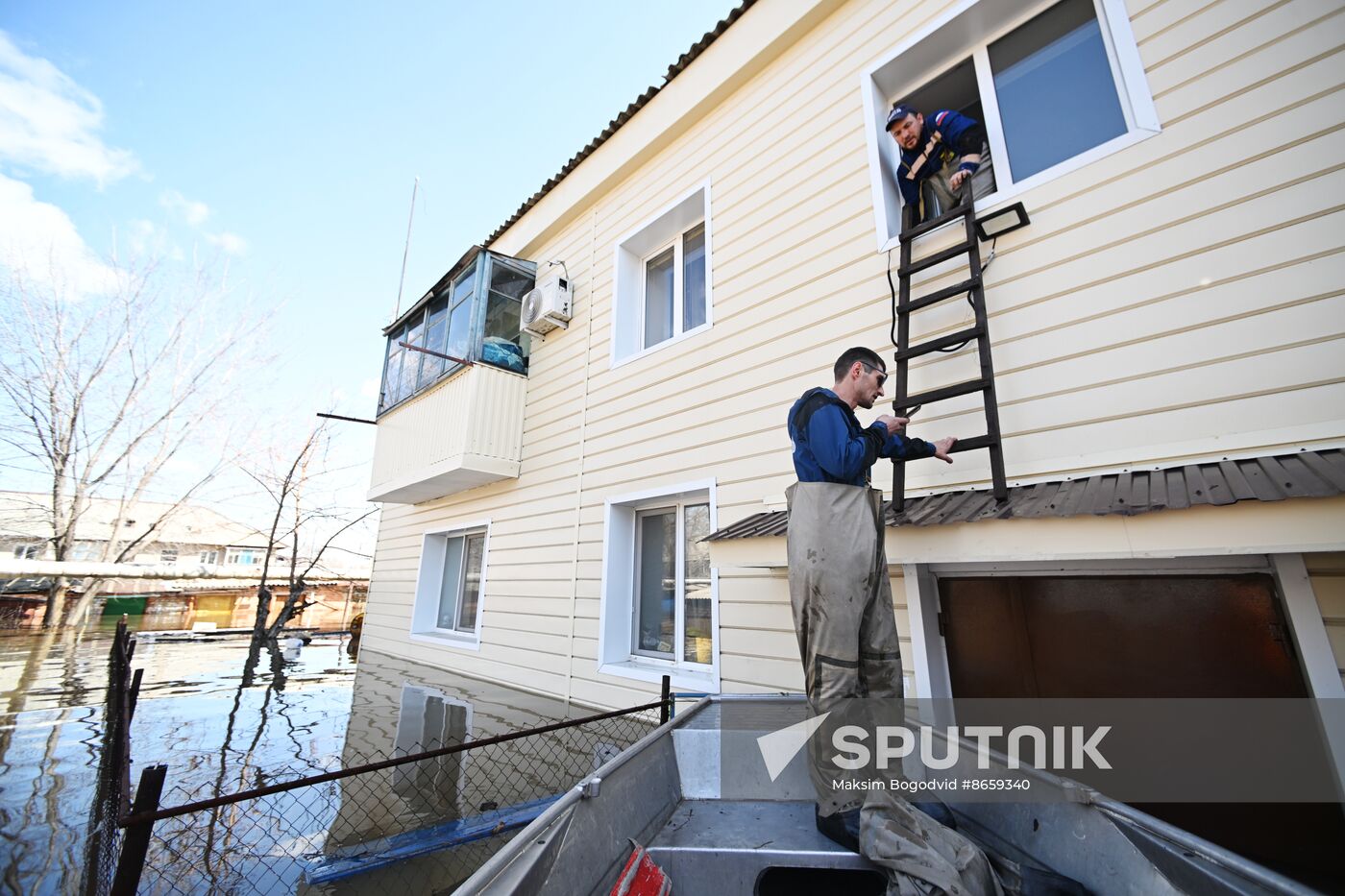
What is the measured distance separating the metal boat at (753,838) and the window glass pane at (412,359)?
685 centimetres

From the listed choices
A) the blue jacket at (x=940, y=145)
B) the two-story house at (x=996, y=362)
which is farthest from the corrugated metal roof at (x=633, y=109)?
the blue jacket at (x=940, y=145)

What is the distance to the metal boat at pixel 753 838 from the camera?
3.83 feet

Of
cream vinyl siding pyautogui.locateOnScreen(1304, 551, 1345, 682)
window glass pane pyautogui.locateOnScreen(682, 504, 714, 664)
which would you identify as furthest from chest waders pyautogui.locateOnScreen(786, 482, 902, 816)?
window glass pane pyautogui.locateOnScreen(682, 504, 714, 664)

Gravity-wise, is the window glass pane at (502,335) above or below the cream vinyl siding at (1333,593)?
above

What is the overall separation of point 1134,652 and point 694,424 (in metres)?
3.08

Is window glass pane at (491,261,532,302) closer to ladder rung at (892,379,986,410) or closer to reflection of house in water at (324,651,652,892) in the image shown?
reflection of house in water at (324,651,652,892)

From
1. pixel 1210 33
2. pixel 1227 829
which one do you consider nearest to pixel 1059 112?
pixel 1210 33

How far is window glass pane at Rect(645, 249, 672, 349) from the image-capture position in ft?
18.2

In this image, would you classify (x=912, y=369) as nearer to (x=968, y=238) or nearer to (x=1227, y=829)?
(x=968, y=238)

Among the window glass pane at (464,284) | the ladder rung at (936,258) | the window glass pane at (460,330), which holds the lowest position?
the ladder rung at (936,258)

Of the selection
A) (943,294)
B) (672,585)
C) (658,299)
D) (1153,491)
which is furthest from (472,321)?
(1153,491)

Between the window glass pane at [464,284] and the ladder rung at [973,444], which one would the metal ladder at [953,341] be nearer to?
the ladder rung at [973,444]

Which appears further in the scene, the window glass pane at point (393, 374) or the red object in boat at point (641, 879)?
the window glass pane at point (393, 374)

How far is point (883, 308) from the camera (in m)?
3.38
